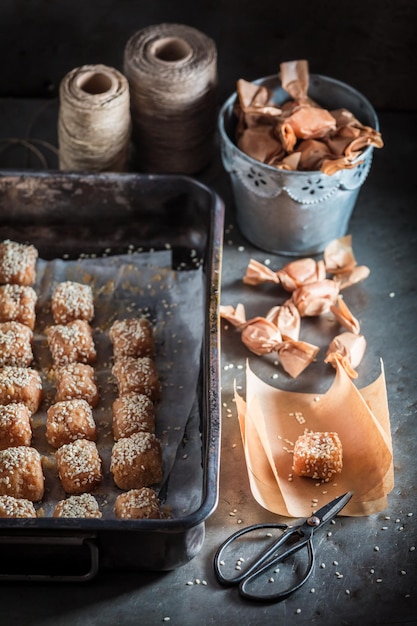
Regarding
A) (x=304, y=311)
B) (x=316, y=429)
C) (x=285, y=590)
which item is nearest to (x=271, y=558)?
(x=285, y=590)

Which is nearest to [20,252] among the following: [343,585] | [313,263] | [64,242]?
[64,242]

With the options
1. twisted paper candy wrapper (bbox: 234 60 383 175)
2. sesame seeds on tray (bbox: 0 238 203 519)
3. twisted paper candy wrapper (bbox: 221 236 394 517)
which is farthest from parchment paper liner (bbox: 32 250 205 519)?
twisted paper candy wrapper (bbox: 234 60 383 175)

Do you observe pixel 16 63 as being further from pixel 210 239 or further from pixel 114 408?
pixel 114 408

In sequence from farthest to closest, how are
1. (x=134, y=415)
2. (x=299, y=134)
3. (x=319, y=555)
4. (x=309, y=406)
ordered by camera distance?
(x=299, y=134)
(x=309, y=406)
(x=134, y=415)
(x=319, y=555)

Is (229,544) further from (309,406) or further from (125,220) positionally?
(125,220)

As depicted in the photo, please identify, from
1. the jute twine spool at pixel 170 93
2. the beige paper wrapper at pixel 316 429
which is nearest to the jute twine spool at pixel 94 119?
the jute twine spool at pixel 170 93

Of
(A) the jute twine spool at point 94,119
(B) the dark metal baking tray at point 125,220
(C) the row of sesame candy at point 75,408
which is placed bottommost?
(C) the row of sesame candy at point 75,408

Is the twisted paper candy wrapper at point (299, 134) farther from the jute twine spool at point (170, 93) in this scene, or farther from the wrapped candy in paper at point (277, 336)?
the wrapped candy in paper at point (277, 336)

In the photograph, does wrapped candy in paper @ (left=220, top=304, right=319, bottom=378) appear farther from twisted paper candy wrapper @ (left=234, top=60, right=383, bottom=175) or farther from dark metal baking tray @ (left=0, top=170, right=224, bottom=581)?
twisted paper candy wrapper @ (left=234, top=60, right=383, bottom=175)
